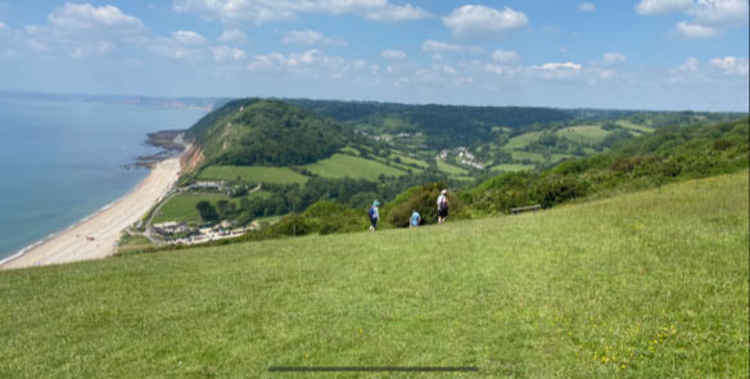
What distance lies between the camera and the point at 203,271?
1631 centimetres

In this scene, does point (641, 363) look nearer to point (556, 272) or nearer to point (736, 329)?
point (736, 329)

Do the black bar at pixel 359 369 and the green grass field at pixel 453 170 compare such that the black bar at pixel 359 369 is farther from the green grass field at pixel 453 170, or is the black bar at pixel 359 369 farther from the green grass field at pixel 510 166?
the green grass field at pixel 510 166

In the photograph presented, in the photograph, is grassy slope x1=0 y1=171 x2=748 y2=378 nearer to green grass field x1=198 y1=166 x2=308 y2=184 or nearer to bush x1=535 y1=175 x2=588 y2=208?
bush x1=535 y1=175 x2=588 y2=208

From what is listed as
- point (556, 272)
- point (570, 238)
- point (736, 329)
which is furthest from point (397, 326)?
point (570, 238)

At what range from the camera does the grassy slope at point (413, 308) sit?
375 inches

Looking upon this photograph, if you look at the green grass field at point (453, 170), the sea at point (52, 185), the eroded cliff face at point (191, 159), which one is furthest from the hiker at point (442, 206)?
the eroded cliff face at point (191, 159)

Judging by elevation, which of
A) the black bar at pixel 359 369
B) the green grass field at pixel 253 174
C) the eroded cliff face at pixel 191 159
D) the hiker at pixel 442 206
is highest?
the hiker at pixel 442 206

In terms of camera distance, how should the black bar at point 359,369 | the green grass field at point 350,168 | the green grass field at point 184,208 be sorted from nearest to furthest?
1. the black bar at point 359,369
2. the green grass field at point 184,208
3. the green grass field at point 350,168

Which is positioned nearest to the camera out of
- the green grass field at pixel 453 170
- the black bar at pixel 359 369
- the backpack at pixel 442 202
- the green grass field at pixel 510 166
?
the black bar at pixel 359 369

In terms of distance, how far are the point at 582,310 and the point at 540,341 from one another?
2.34 meters

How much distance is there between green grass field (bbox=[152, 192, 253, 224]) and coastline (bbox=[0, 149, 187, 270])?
4128 millimetres

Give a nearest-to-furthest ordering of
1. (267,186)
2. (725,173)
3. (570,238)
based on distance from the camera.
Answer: (570,238) < (725,173) < (267,186)

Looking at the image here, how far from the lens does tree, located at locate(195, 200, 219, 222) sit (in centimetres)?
10188

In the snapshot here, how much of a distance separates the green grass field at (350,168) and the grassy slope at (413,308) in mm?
135400
